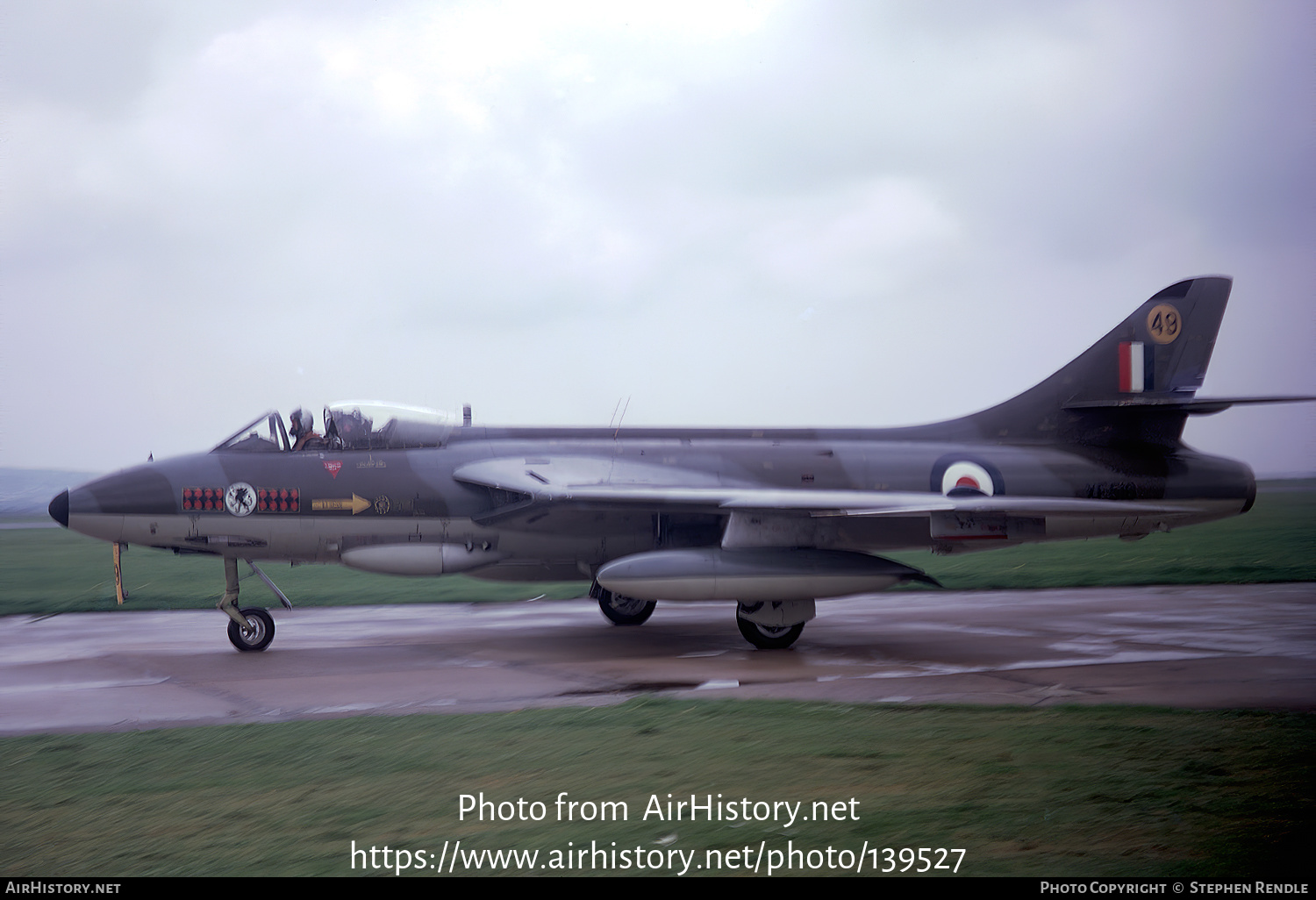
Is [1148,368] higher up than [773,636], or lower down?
higher up

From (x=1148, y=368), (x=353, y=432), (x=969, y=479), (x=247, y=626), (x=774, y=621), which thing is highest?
(x=1148, y=368)

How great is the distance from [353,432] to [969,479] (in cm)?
749

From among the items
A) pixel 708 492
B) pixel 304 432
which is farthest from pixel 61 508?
pixel 708 492

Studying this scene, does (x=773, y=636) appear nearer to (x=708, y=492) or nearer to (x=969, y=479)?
(x=708, y=492)

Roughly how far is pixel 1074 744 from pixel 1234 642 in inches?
194

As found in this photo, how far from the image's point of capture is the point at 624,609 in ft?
38.2

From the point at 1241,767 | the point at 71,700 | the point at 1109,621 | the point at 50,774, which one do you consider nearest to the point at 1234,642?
the point at 1109,621

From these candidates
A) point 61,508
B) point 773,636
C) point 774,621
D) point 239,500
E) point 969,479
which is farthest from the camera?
point 969,479

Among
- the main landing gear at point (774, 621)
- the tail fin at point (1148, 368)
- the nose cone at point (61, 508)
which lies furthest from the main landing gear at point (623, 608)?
the nose cone at point (61, 508)

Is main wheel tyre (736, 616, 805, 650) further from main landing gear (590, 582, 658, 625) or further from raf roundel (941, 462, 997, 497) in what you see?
raf roundel (941, 462, 997, 497)

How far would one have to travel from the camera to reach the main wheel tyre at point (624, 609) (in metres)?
11.6

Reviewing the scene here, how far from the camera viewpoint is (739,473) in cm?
1111

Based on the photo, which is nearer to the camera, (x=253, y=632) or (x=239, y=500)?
(x=253, y=632)

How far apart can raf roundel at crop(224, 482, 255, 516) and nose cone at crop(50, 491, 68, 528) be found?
1650 mm
